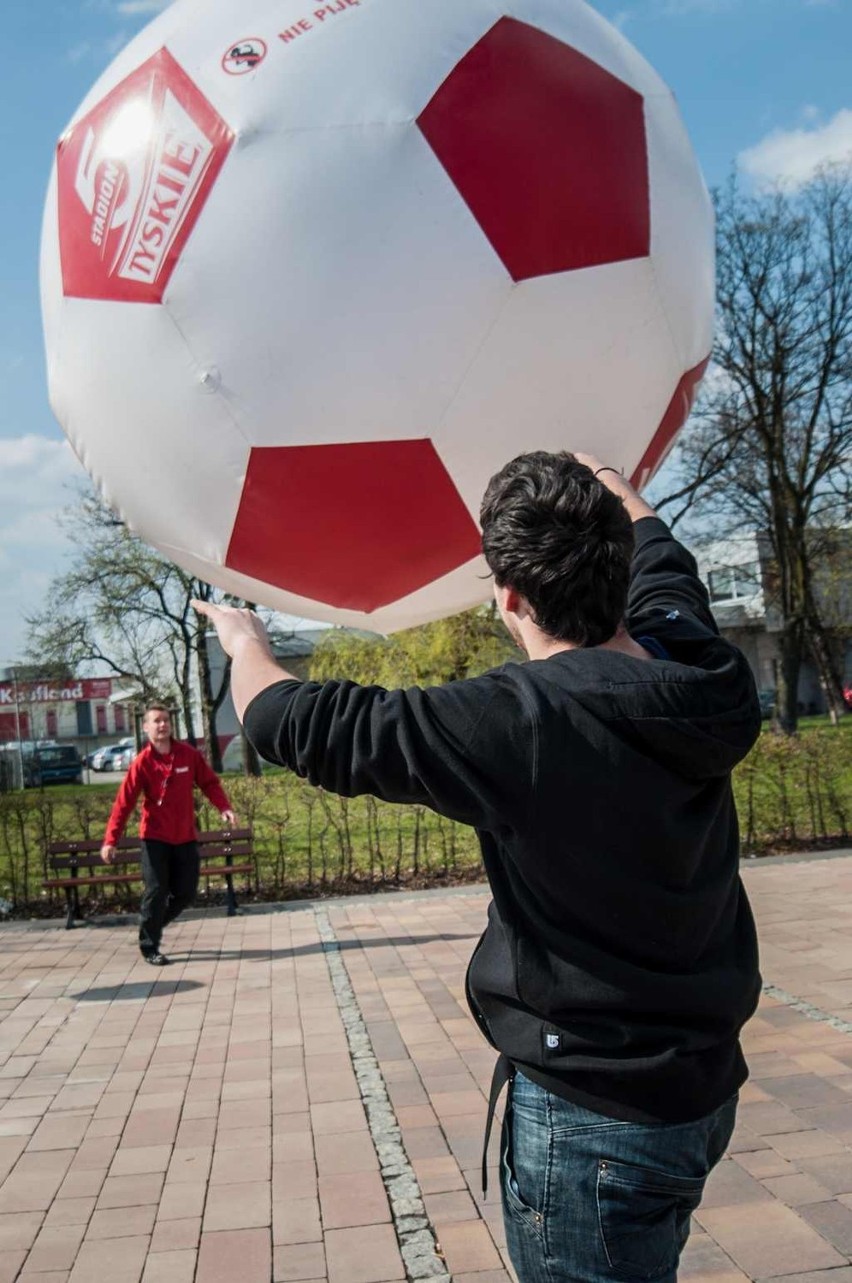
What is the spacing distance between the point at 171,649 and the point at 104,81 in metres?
26.3

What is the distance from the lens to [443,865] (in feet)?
35.8

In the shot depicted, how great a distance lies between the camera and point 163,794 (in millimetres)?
7684

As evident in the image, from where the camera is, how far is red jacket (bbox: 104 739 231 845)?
7.65 meters

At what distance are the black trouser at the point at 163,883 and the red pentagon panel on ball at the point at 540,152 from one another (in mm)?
6130

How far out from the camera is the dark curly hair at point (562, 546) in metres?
1.52

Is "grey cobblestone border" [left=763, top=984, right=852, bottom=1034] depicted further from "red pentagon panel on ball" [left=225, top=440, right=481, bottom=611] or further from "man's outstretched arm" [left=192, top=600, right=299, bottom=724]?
"man's outstretched arm" [left=192, top=600, right=299, bottom=724]

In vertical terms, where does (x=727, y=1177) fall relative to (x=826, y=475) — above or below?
below

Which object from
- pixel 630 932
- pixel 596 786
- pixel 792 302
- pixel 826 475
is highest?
pixel 792 302

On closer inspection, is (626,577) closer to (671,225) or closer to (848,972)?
(671,225)

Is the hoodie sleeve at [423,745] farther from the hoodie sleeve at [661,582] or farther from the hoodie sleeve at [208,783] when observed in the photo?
the hoodie sleeve at [208,783]

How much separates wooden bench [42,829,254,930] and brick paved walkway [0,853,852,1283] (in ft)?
5.11

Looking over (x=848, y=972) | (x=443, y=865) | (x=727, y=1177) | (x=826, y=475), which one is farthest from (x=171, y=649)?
(x=727, y=1177)

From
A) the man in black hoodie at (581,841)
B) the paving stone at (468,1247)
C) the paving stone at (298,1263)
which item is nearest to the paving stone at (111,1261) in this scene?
the paving stone at (298,1263)

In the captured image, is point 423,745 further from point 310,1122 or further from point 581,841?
point 310,1122
